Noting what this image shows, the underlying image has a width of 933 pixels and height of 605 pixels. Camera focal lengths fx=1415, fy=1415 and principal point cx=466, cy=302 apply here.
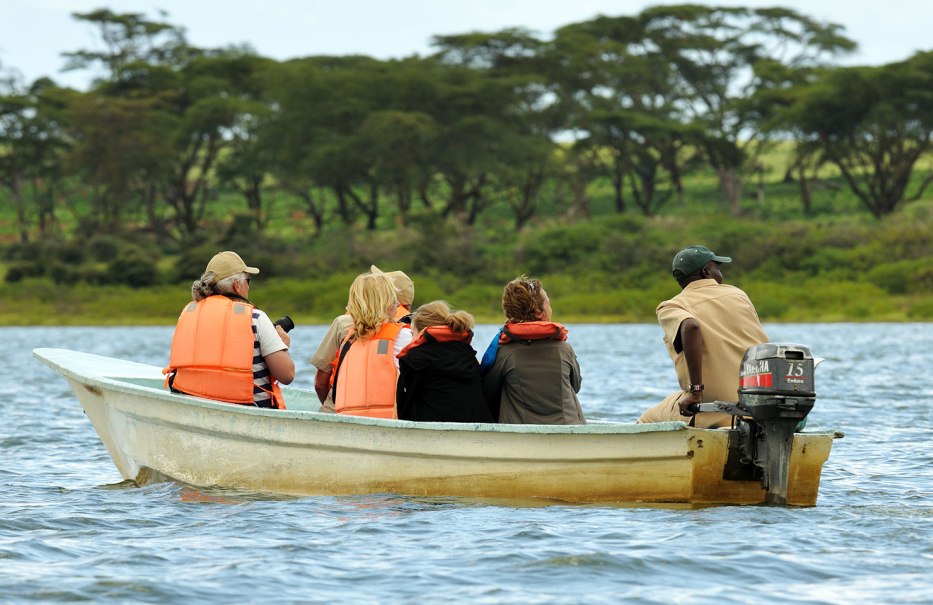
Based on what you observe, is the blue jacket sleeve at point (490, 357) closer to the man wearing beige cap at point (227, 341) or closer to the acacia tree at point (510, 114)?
the man wearing beige cap at point (227, 341)

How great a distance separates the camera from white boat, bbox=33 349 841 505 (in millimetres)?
7715

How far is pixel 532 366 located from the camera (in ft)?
26.5

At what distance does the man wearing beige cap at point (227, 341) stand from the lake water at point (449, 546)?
2.28ft

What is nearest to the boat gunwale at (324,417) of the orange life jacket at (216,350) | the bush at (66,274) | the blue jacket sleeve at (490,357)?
the orange life jacket at (216,350)

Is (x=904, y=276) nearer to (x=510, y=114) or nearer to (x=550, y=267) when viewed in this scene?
(x=550, y=267)

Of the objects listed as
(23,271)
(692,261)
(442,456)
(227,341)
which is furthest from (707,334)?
(23,271)

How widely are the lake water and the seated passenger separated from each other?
58cm

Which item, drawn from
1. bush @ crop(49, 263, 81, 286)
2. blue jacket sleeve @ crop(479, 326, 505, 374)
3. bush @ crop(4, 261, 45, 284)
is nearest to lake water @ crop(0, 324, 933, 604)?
blue jacket sleeve @ crop(479, 326, 505, 374)

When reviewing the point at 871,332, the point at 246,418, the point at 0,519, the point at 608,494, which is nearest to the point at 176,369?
the point at 246,418

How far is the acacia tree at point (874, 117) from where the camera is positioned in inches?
1715

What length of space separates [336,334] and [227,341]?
26.0 inches

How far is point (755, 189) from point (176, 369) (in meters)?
49.0

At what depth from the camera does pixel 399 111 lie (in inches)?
1845

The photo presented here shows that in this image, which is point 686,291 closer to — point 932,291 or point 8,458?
point 8,458
